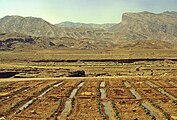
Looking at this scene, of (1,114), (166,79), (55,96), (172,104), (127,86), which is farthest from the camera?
(166,79)

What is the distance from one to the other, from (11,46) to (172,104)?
335 feet

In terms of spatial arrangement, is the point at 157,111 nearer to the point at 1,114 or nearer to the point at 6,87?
the point at 1,114

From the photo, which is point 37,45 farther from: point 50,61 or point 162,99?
point 162,99

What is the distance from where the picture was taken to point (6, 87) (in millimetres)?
40969

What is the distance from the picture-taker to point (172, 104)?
29.3 meters

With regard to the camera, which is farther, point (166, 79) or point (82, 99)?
point (166, 79)

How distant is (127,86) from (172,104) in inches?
469

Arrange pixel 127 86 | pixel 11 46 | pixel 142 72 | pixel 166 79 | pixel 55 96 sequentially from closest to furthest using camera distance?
pixel 55 96 < pixel 127 86 < pixel 166 79 < pixel 142 72 < pixel 11 46

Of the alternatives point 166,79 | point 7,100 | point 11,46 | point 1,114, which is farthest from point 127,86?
point 11,46

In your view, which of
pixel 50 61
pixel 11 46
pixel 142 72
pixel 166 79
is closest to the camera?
pixel 166 79

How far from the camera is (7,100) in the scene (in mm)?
32031

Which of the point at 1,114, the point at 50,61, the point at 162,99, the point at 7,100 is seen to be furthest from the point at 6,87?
the point at 50,61

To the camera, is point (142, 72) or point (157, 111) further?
point (142, 72)

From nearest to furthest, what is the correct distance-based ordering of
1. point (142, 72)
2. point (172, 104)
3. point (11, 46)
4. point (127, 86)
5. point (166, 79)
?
point (172, 104), point (127, 86), point (166, 79), point (142, 72), point (11, 46)
